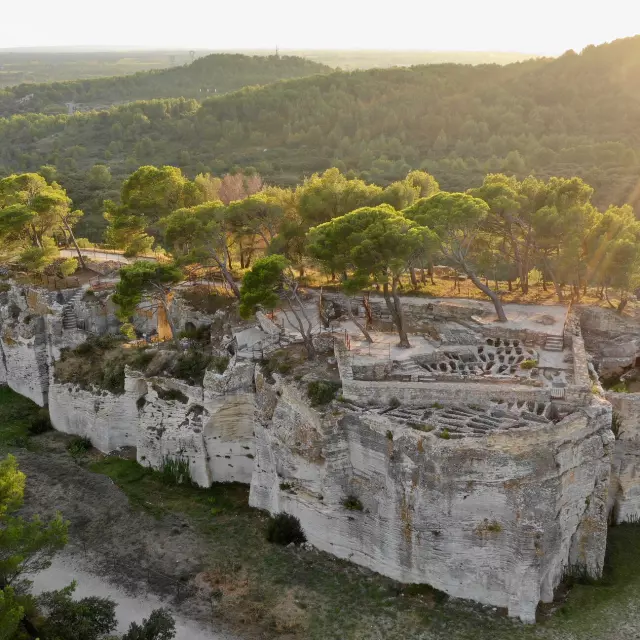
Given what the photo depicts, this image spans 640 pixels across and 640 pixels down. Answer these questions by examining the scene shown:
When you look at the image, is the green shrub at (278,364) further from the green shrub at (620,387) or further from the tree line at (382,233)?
the green shrub at (620,387)

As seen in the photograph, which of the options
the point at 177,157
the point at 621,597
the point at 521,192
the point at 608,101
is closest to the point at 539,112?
the point at 608,101

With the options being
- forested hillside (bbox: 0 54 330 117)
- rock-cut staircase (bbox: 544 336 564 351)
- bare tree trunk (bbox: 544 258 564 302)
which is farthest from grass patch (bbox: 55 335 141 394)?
forested hillside (bbox: 0 54 330 117)

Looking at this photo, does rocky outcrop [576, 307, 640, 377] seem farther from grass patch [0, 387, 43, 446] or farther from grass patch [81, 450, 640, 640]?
grass patch [0, 387, 43, 446]

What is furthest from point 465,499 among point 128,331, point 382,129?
point 382,129

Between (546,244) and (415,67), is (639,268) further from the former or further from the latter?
(415,67)

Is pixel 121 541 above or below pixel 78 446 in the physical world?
below

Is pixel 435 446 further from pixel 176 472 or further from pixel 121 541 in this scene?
pixel 121 541
